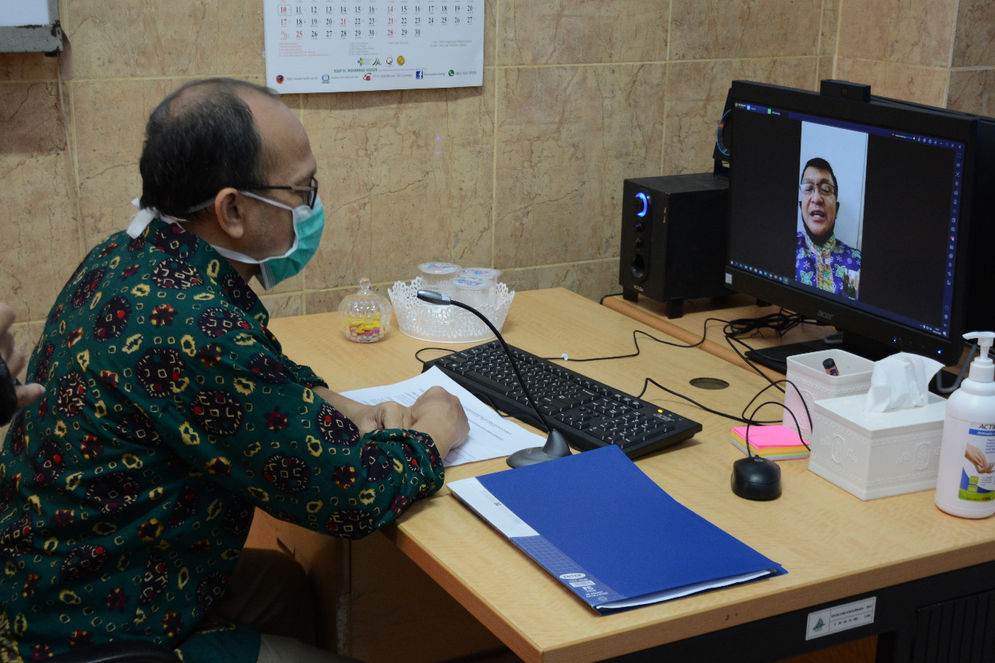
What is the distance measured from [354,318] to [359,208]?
368mm

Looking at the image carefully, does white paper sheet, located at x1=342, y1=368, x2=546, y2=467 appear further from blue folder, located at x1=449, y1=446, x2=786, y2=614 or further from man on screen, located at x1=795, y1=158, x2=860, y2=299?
man on screen, located at x1=795, y1=158, x2=860, y2=299

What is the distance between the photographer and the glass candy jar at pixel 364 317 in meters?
2.23

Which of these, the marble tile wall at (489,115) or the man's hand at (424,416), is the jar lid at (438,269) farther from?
the man's hand at (424,416)

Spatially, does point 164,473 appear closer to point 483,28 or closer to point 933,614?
point 933,614

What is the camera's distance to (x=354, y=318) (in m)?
2.24

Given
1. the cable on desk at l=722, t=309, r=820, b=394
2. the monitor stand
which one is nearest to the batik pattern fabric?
the monitor stand

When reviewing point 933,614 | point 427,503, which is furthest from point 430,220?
point 933,614

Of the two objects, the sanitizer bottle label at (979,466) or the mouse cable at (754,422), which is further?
the mouse cable at (754,422)

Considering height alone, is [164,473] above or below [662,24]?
below

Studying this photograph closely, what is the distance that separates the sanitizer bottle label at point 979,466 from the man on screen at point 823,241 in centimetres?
54

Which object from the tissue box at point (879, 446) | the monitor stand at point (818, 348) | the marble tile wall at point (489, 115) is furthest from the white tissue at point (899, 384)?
the marble tile wall at point (489, 115)

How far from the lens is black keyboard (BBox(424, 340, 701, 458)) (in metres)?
1.72

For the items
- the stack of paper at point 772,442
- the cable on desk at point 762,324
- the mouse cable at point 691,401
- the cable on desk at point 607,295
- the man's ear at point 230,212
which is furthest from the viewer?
the cable on desk at point 607,295

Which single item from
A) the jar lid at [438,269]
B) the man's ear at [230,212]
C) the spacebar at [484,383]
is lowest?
the spacebar at [484,383]
